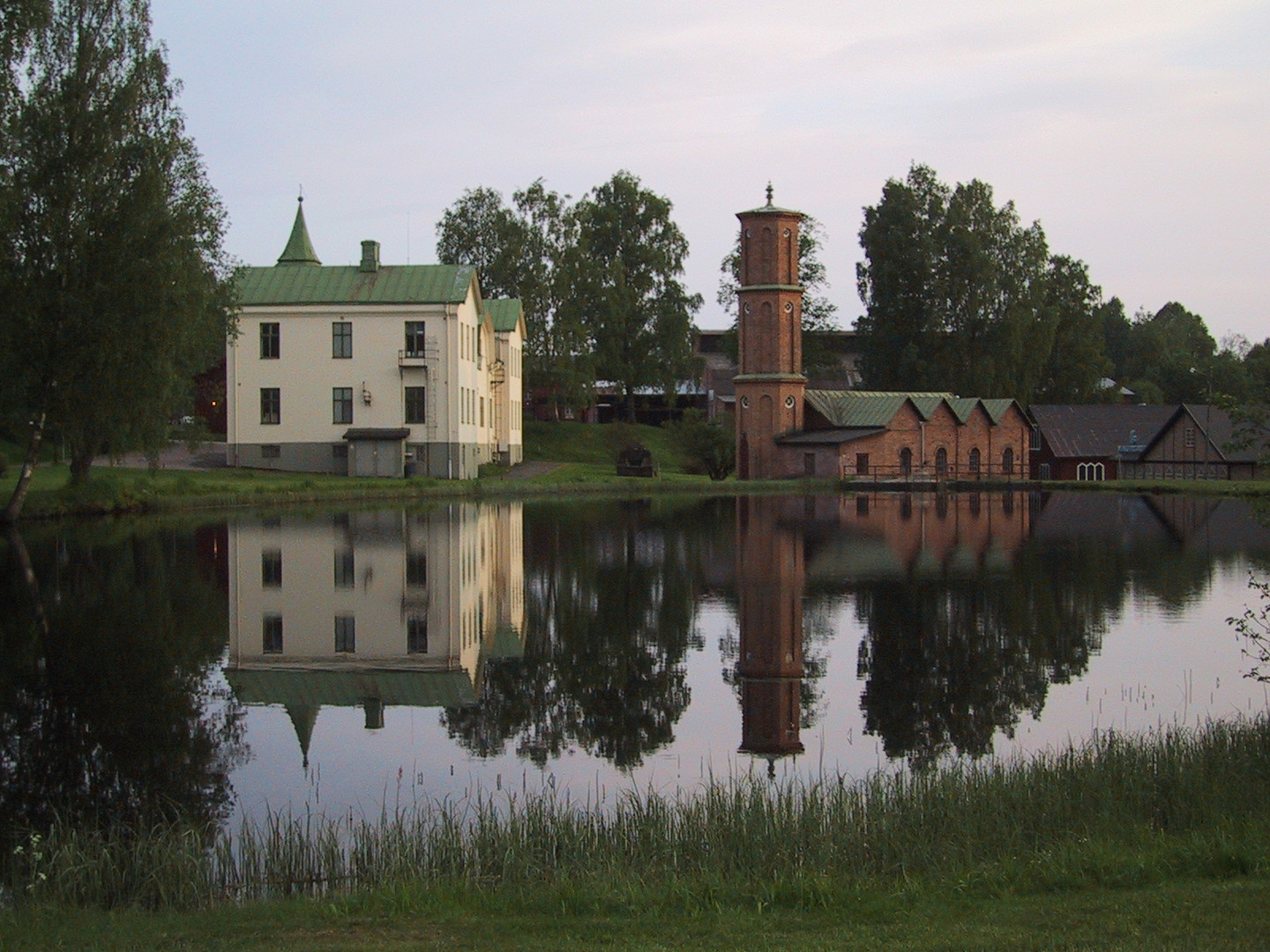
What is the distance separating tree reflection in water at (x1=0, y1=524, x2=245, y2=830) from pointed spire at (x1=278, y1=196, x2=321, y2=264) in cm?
4198

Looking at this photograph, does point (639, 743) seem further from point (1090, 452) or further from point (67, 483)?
point (1090, 452)

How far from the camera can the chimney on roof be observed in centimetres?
5959

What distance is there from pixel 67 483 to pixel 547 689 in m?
28.6

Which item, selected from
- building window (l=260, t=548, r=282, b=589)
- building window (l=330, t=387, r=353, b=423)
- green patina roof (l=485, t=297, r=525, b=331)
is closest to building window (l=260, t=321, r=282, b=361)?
building window (l=330, t=387, r=353, b=423)

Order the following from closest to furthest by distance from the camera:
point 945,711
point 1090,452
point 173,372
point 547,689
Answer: point 945,711 < point 547,689 < point 173,372 < point 1090,452

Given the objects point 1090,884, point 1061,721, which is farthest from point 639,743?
point 1090,884

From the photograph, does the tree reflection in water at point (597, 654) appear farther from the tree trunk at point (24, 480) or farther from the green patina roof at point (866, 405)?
the green patina roof at point (866, 405)

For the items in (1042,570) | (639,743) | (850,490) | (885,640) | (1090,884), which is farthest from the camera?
(850,490)

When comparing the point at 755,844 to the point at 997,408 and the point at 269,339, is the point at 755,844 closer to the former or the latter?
the point at 269,339

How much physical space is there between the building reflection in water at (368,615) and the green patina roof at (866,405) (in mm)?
42554

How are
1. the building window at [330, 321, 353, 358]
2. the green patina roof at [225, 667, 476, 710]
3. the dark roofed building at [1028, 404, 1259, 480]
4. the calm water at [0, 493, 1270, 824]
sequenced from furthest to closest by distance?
the dark roofed building at [1028, 404, 1259, 480]
the building window at [330, 321, 353, 358]
the green patina roof at [225, 667, 476, 710]
the calm water at [0, 493, 1270, 824]

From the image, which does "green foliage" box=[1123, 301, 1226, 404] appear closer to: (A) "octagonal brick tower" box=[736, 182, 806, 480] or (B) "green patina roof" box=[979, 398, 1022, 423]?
(B) "green patina roof" box=[979, 398, 1022, 423]

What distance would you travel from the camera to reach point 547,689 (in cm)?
1551

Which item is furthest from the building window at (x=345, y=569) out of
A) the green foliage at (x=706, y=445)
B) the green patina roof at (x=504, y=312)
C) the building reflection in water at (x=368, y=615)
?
the green foliage at (x=706, y=445)
